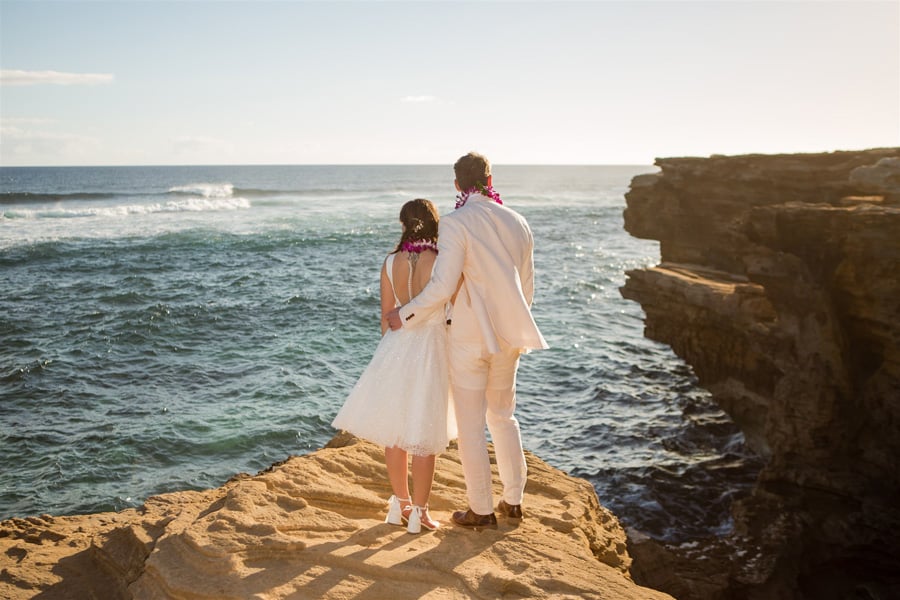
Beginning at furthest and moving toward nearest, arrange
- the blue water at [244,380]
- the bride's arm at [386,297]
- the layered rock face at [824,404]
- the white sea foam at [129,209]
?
the white sea foam at [129,209]
the blue water at [244,380]
the layered rock face at [824,404]
the bride's arm at [386,297]

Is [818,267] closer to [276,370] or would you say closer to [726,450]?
[726,450]

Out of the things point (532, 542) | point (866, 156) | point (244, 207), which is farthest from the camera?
point (244, 207)

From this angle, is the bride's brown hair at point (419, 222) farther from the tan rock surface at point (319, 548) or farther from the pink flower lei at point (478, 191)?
the tan rock surface at point (319, 548)

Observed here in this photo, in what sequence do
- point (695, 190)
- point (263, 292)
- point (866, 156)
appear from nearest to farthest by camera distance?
point (866, 156) → point (695, 190) → point (263, 292)

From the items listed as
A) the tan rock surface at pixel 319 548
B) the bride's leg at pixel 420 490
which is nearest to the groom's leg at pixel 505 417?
the tan rock surface at pixel 319 548

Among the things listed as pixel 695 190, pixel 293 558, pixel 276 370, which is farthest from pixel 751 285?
pixel 293 558

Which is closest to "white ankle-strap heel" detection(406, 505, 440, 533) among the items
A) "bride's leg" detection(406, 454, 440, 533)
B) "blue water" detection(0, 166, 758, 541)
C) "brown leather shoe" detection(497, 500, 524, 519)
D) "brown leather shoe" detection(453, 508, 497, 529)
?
"bride's leg" detection(406, 454, 440, 533)

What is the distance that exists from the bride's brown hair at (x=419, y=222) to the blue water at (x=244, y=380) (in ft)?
19.9

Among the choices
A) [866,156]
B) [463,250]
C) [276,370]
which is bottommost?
[276,370]

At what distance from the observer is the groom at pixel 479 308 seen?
432 cm

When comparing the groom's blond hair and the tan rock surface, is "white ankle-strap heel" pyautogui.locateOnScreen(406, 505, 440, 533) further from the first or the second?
the groom's blond hair

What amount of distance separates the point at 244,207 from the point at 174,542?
47.4 metres

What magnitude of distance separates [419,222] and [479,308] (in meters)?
0.67

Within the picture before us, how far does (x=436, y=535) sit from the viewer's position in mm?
4426
